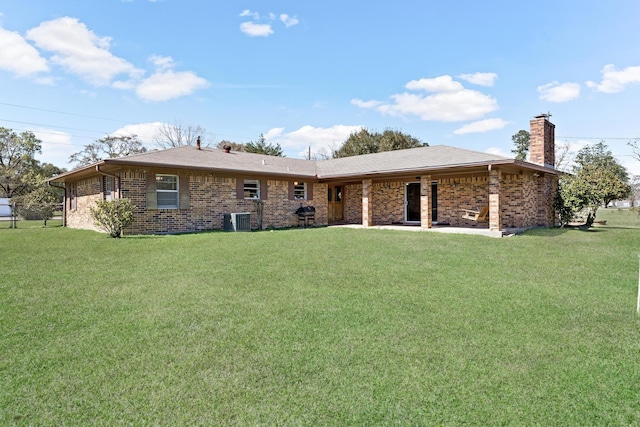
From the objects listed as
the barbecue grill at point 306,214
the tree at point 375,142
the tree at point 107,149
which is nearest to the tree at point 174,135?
the tree at point 107,149

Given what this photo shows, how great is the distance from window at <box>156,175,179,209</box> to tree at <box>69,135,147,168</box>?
30617mm

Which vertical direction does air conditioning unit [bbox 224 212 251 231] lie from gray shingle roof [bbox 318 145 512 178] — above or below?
below

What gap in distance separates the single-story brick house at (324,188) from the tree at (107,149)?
23.4m

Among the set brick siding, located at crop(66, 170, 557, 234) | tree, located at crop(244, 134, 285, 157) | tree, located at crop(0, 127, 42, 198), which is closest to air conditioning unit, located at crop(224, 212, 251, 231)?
brick siding, located at crop(66, 170, 557, 234)

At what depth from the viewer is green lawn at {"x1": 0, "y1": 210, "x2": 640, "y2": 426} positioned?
248cm

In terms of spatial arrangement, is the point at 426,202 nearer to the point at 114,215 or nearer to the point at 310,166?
the point at 310,166

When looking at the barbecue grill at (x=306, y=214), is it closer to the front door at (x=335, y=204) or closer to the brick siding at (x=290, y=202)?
the brick siding at (x=290, y=202)

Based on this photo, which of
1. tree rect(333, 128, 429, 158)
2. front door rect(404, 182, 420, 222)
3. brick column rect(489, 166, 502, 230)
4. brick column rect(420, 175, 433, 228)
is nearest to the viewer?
brick column rect(489, 166, 502, 230)

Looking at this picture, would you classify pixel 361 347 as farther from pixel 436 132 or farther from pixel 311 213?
pixel 436 132

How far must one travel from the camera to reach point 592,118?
2294 centimetres

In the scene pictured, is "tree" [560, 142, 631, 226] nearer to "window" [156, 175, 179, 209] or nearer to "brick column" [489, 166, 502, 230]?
"brick column" [489, 166, 502, 230]

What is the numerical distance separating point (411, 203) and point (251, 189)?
755 centimetres

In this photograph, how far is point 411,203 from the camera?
55.1 feet

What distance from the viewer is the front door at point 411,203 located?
16.7 m
